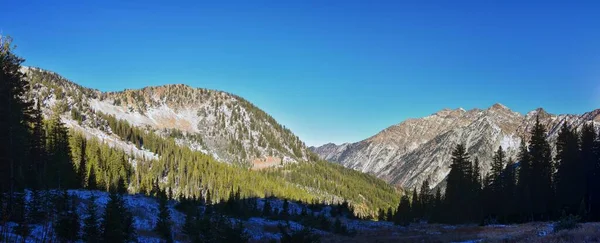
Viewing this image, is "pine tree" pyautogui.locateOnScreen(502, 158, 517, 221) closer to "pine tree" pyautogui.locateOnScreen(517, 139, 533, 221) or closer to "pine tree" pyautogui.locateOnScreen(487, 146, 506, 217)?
"pine tree" pyautogui.locateOnScreen(487, 146, 506, 217)

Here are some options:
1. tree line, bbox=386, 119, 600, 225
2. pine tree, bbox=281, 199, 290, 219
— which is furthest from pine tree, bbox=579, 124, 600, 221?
pine tree, bbox=281, 199, 290, 219

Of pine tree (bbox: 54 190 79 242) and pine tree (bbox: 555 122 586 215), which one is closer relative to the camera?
pine tree (bbox: 54 190 79 242)

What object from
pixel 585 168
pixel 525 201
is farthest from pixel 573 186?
pixel 525 201

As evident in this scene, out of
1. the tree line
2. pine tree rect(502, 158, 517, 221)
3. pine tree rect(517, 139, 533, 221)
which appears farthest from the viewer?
pine tree rect(502, 158, 517, 221)

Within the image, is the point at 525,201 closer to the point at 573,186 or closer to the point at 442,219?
the point at 573,186

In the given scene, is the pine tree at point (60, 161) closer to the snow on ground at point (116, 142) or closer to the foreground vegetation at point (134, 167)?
the foreground vegetation at point (134, 167)

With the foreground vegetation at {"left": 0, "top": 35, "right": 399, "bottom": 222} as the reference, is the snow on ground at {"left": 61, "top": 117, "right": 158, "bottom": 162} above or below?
above

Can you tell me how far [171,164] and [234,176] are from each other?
25.9 metres

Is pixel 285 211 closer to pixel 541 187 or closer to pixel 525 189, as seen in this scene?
pixel 525 189

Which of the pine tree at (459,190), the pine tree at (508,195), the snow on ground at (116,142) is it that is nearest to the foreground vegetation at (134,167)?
the snow on ground at (116,142)

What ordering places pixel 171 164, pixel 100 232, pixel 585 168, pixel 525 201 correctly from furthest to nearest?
pixel 171 164 → pixel 525 201 → pixel 585 168 → pixel 100 232

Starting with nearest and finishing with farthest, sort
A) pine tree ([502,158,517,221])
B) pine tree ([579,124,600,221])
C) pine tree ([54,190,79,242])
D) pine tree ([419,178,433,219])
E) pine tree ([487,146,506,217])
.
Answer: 1. pine tree ([54,190,79,242])
2. pine tree ([579,124,600,221])
3. pine tree ([502,158,517,221])
4. pine tree ([487,146,506,217])
5. pine tree ([419,178,433,219])

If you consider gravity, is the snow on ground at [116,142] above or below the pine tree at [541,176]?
above

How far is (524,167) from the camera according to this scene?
56438 millimetres
